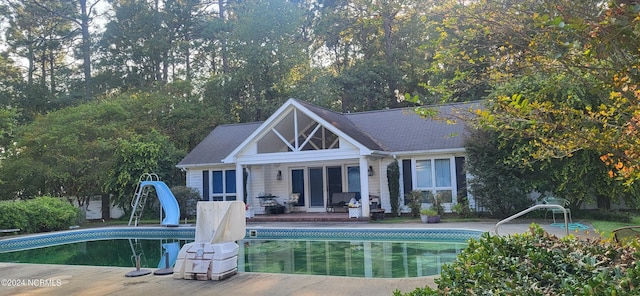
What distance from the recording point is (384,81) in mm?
29219

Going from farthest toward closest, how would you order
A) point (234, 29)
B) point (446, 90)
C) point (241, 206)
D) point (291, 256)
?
point (234, 29) < point (291, 256) < point (241, 206) < point (446, 90)

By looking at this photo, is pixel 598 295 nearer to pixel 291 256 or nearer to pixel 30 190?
pixel 291 256

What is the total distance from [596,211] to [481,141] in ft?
12.9

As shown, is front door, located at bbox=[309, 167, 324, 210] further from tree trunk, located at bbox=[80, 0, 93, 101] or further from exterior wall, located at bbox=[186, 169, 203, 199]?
tree trunk, located at bbox=[80, 0, 93, 101]

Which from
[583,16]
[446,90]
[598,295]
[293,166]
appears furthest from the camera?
[293,166]

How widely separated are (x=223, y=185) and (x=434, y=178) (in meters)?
8.70

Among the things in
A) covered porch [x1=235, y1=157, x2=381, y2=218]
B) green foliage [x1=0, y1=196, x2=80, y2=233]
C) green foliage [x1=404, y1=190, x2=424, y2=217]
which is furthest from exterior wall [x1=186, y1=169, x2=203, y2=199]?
green foliage [x1=404, y1=190, x2=424, y2=217]

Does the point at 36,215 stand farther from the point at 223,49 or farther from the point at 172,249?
the point at 223,49

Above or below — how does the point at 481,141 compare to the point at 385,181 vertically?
above

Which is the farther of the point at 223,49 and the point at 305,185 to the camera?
the point at 223,49

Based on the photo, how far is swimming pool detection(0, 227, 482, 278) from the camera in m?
8.60

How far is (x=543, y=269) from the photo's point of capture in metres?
3.20

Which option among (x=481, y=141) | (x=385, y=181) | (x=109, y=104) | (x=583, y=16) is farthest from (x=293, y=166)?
(x=583, y=16)

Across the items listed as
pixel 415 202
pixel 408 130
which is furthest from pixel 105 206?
pixel 415 202
